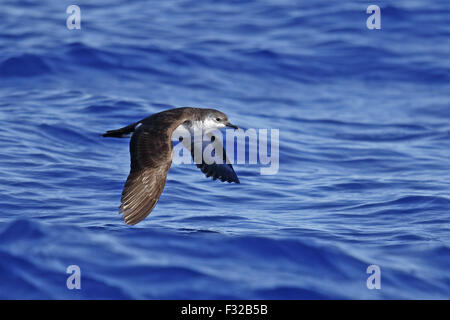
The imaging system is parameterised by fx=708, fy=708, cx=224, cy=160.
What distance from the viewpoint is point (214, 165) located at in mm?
8617

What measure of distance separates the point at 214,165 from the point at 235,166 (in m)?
1.49

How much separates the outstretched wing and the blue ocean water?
0.36 m

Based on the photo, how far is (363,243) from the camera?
7.42 metres

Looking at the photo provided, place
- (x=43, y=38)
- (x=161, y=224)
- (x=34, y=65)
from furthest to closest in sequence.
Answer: (x=43, y=38) → (x=34, y=65) → (x=161, y=224)

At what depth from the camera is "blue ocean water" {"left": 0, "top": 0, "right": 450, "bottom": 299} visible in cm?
664

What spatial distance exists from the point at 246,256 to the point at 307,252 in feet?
2.05
